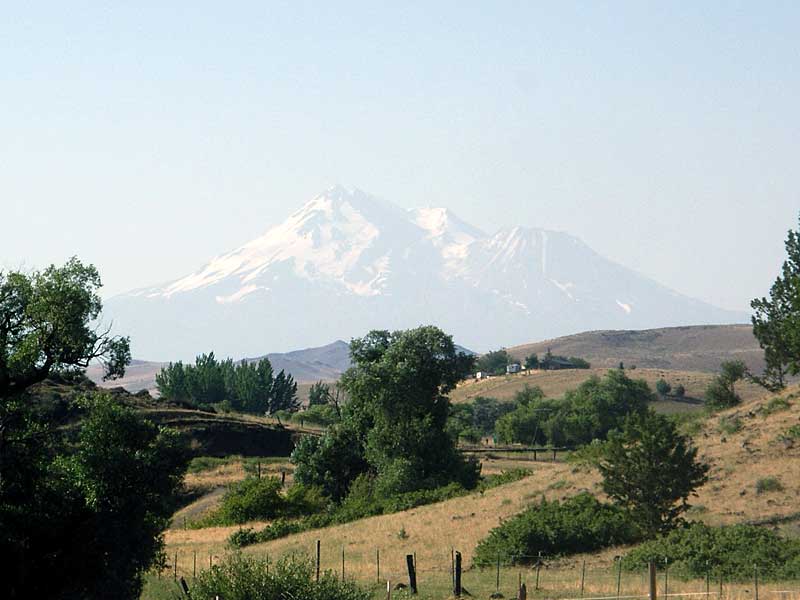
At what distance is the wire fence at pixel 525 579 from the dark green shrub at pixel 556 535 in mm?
727

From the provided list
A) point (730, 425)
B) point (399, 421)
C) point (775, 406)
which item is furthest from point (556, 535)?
point (399, 421)

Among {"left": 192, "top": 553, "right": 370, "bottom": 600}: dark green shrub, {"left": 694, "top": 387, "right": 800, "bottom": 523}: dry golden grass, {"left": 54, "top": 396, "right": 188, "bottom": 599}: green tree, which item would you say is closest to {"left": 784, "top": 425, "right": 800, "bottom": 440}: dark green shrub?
{"left": 694, "top": 387, "right": 800, "bottom": 523}: dry golden grass

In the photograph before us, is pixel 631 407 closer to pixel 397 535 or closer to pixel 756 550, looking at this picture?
pixel 397 535

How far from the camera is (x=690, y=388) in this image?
186 meters

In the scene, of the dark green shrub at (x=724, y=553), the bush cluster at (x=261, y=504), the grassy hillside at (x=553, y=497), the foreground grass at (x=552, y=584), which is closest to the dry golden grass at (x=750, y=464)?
the grassy hillside at (x=553, y=497)

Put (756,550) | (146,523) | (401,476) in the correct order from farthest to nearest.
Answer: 1. (401,476)
2. (756,550)
3. (146,523)

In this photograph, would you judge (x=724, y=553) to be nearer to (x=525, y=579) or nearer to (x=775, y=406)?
(x=525, y=579)

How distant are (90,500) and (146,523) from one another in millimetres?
2628

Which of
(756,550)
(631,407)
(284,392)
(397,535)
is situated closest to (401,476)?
(397,535)

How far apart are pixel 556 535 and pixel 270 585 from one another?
28.1 metres

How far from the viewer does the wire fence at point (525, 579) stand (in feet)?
141

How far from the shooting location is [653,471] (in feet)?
195

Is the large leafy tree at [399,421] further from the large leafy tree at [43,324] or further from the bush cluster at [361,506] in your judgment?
the large leafy tree at [43,324]

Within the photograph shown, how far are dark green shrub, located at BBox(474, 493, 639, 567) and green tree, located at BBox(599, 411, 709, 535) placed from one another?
4.24 ft
